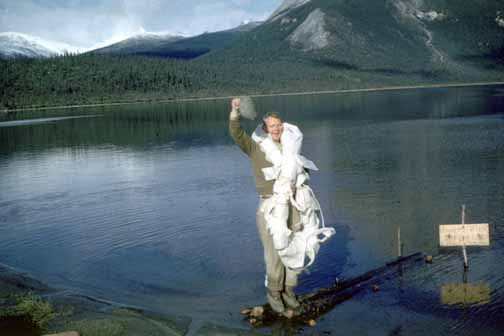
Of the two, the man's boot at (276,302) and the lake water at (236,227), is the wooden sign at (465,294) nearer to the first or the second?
the lake water at (236,227)

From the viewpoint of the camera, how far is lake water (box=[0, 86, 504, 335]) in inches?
422

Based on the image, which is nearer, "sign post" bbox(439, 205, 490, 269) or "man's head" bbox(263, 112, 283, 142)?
"man's head" bbox(263, 112, 283, 142)

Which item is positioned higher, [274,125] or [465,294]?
[274,125]

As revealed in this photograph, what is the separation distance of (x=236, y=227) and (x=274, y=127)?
8310 mm

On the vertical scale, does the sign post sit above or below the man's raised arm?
below

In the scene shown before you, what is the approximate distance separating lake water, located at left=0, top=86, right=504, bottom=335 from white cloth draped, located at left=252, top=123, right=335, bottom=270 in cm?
146

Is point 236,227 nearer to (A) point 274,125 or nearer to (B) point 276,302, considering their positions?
(B) point 276,302

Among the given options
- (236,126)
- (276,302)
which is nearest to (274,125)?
(236,126)

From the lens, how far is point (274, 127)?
891cm

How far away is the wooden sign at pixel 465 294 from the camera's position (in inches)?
419

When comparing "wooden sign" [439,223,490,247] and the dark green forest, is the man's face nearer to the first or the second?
"wooden sign" [439,223,490,247]

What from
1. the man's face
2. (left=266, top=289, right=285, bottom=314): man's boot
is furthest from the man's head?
(left=266, top=289, right=285, bottom=314): man's boot

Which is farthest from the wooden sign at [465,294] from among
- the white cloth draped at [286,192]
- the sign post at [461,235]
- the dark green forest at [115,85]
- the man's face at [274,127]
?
the dark green forest at [115,85]

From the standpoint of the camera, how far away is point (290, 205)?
30.1ft
